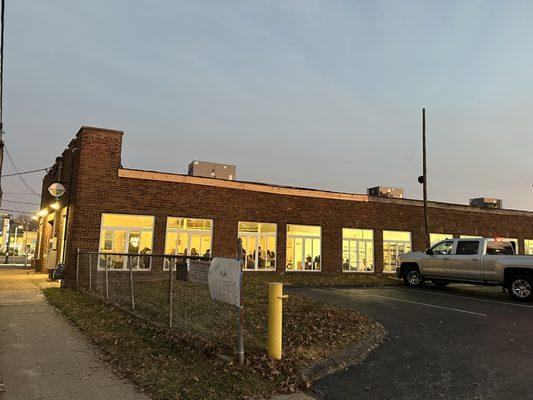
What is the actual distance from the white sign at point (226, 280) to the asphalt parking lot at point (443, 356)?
1.74 meters

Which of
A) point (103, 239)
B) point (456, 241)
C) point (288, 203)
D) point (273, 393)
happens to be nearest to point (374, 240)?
point (288, 203)

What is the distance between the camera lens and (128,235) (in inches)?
748

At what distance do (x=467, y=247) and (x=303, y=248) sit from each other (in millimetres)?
9006

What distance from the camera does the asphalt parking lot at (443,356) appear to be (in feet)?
18.2

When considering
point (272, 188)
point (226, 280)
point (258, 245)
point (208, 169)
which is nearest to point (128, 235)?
point (258, 245)

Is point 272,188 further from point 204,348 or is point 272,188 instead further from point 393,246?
point 204,348

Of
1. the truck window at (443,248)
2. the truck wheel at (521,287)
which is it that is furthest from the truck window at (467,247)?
the truck wheel at (521,287)

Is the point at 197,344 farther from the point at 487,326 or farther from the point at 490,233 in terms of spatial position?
the point at 490,233

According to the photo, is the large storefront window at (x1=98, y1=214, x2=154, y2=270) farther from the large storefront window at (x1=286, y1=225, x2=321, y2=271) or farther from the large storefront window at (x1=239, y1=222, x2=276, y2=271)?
the large storefront window at (x1=286, y1=225, x2=321, y2=271)

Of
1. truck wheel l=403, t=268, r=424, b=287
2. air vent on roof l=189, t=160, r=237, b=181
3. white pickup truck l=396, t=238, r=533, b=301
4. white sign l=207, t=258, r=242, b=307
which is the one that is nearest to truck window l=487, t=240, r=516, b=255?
white pickup truck l=396, t=238, r=533, b=301

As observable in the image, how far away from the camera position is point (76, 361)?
6.57 meters

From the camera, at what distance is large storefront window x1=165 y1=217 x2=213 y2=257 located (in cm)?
1981

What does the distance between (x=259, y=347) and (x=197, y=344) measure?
102cm

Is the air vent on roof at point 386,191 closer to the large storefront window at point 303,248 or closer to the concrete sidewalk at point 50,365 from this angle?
the large storefront window at point 303,248
